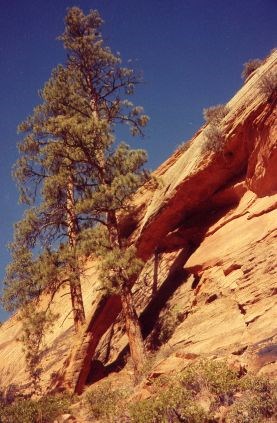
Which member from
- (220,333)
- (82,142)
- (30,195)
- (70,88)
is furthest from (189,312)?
(70,88)

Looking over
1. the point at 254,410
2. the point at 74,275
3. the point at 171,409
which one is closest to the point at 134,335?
the point at 74,275

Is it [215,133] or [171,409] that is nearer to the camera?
[171,409]

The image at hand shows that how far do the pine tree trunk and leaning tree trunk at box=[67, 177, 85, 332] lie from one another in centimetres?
176

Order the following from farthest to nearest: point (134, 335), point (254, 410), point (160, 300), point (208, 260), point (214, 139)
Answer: point (160, 300)
point (214, 139)
point (208, 260)
point (134, 335)
point (254, 410)

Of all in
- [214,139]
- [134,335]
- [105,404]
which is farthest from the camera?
[214,139]

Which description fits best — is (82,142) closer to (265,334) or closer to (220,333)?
(220,333)

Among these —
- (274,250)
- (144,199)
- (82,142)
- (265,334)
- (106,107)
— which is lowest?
(265,334)

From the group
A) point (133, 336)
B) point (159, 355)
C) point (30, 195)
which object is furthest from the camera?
point (30, 195)

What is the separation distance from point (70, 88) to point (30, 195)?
4.43 meters

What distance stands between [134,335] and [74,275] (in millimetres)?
2606

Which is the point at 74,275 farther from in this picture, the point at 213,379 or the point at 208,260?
the point at 213,379

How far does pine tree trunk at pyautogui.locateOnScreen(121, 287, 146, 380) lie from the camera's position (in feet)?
38.9

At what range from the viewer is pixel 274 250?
10188mm

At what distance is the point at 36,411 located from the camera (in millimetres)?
10391
